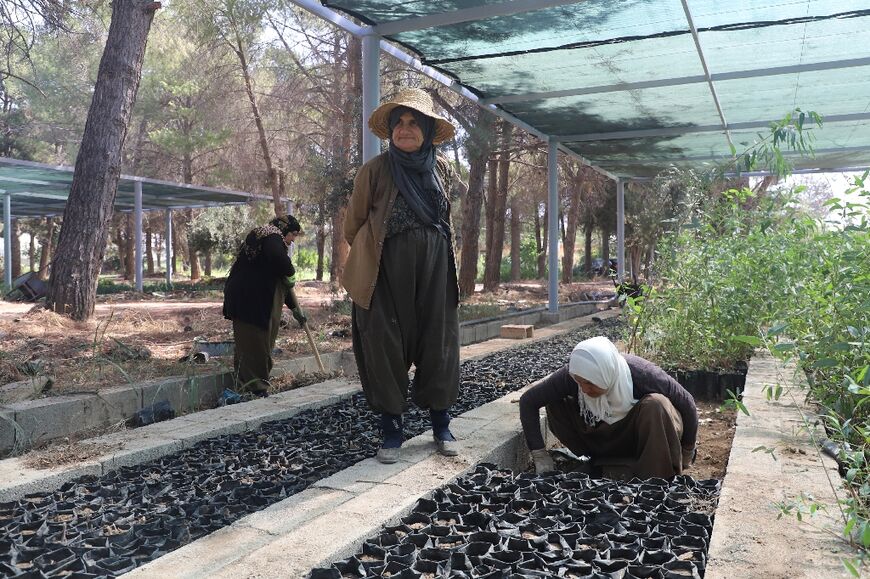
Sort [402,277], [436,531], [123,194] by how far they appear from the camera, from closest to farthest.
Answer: [436,531]
[402,277]
[123,194]

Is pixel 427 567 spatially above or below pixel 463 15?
below

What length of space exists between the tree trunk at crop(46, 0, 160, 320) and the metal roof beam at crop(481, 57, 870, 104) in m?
4.03

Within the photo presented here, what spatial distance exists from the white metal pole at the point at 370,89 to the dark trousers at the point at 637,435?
226cm

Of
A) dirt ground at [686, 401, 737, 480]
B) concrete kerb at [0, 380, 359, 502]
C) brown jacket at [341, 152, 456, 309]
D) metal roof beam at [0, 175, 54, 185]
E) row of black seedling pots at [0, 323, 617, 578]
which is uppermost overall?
metal roof beam at [0, 175, 54, 185]

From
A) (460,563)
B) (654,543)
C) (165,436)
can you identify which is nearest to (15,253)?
(165,436)

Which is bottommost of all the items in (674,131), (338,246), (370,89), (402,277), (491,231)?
(402,277)

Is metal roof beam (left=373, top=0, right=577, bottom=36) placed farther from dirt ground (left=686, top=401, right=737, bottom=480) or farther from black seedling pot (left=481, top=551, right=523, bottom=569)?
black seedling pot (left=481, top=551, right=523, bottom=569)

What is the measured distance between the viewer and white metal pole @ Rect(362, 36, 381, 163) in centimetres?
484

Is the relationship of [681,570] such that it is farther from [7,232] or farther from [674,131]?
[7,232]

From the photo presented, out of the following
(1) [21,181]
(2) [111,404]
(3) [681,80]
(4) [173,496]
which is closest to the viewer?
(4) [173,496]

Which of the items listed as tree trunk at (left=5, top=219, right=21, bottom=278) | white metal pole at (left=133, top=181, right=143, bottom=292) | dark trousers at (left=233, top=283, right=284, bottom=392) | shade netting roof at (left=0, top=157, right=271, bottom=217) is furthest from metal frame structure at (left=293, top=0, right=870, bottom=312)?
tree trunk at (left=5, top=219, right=21, bottom=278)

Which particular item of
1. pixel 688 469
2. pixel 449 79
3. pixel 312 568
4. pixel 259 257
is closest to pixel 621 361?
pixel 688 469

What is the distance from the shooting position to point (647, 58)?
20.3 ft

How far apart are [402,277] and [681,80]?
463cm
